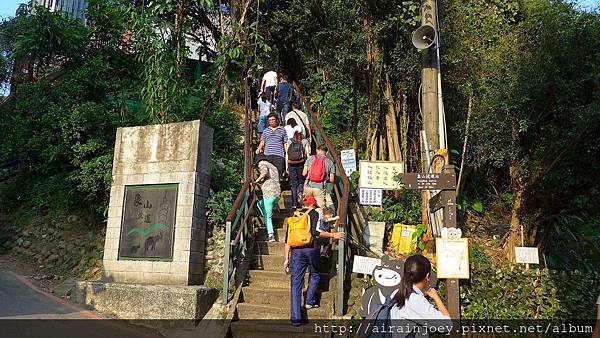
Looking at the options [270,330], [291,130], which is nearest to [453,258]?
[270,330]

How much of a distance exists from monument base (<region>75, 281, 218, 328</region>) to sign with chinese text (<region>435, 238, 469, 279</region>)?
10.4 feet

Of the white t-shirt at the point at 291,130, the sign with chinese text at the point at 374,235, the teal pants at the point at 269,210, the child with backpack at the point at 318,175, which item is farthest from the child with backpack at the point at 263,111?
the sign with chinese text at the point at 374,235

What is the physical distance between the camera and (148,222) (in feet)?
24.6

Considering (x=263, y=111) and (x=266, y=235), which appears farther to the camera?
(x=263, y=111)

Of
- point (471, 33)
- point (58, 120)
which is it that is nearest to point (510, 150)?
point (471, 33)

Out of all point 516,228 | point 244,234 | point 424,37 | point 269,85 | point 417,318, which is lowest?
point 417,318

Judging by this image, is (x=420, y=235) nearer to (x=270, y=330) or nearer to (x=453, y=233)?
(x=453, y=233)

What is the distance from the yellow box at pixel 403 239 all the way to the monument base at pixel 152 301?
303 centimetres

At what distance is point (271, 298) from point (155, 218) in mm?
2227

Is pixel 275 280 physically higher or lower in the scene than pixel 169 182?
lower

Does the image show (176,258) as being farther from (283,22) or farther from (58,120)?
(283,22)

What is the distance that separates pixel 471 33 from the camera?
9.22 m

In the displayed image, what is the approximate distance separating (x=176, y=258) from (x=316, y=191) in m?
2.37

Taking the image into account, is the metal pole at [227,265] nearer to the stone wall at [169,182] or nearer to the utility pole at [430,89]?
the stone wall at [169,182]
